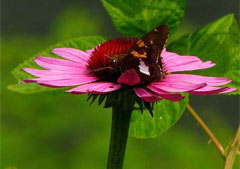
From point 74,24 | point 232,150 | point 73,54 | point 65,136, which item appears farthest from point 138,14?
point 74,24

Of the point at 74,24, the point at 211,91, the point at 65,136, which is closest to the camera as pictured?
the point at 211,91

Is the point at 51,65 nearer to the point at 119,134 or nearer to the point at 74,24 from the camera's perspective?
the point at 119,134

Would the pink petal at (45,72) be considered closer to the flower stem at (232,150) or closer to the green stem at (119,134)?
the green stem at (119,134)

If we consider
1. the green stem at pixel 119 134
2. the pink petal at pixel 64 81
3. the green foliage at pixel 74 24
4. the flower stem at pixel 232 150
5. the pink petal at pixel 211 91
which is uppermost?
the green foliage at pixel 74 24

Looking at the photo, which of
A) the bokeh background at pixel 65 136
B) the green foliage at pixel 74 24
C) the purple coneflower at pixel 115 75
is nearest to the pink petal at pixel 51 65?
the purple coneflower at pixel 115 75

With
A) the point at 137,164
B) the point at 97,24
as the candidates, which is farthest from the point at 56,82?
the point at 97,24

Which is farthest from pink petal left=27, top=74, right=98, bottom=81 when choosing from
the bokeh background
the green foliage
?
the green foliage
